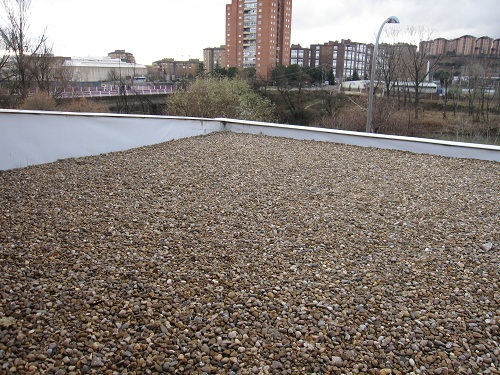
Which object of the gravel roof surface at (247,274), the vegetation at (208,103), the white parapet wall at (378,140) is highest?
the vegetation at (208,103)

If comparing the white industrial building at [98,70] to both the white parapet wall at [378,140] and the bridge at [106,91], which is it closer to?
the bridge at [106,91]

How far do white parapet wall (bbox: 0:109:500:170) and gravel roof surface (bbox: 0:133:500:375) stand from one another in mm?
999

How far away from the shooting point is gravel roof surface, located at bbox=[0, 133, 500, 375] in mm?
1971

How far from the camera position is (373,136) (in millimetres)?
6949

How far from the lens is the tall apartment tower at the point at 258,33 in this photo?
57.5 metres

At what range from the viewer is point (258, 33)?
58.0 meters

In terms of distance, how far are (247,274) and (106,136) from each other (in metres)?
4.67

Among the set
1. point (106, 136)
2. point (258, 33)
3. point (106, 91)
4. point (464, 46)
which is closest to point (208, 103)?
point (106, 136)

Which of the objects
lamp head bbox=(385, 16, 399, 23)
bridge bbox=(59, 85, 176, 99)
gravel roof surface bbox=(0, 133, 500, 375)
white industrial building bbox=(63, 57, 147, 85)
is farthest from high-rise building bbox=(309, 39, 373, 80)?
gravel roof surface bbox=(0, 133, 500, 375)

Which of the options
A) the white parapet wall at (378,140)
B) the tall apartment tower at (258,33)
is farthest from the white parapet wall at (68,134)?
the tall apartment tower at (258,33)

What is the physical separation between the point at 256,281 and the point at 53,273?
4.17 ft

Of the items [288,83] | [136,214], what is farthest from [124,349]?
[288,83]

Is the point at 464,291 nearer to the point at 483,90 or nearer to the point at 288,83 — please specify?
the point at 483,90

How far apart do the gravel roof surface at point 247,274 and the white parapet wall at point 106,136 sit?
999 millimetres
